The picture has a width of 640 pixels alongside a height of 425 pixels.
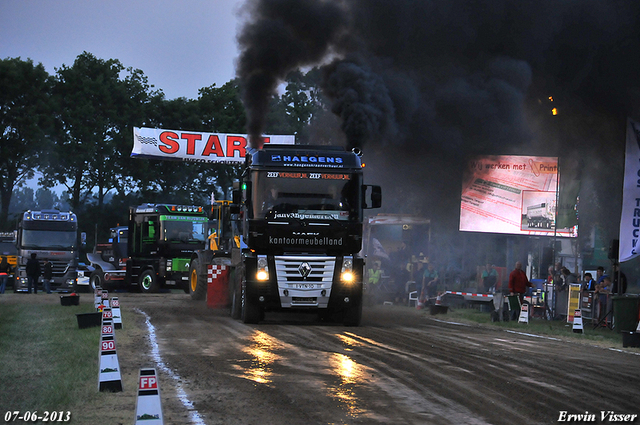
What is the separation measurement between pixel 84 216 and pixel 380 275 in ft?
102

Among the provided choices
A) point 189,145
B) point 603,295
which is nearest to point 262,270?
point 603,295

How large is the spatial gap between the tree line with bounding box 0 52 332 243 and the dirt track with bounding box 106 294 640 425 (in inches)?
1242

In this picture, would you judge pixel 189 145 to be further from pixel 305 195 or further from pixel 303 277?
pixel 303 277

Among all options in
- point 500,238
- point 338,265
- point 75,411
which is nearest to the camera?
point 75,411

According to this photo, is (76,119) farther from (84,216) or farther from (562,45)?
(562,45)

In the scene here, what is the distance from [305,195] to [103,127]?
3861 cm

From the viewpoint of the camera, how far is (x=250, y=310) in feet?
52.5

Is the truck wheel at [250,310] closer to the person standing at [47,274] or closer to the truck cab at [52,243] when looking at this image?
the person standing at [47,274]

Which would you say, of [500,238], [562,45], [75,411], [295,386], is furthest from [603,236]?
[75,411]

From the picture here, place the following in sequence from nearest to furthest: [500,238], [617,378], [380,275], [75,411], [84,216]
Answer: [75,411] < [617,378] < [380,275] < [500,238] < [84,216]

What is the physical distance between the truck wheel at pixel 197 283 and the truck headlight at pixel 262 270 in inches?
384

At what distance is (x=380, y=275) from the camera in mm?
28062

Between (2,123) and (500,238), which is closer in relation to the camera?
(500,238)

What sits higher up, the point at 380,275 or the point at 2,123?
the point at 2,123
